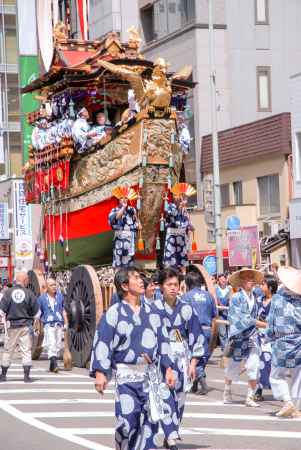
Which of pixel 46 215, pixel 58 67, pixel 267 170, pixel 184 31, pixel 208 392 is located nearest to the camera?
pixel 208 392

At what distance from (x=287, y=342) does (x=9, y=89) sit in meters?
41.5

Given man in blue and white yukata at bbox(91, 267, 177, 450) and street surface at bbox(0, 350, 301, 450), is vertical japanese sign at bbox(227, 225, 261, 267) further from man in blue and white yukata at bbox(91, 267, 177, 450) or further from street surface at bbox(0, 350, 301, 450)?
man in blue and white yukata at bbox(91, 267, 177, 450)

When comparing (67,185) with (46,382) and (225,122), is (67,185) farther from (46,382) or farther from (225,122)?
(225,122)

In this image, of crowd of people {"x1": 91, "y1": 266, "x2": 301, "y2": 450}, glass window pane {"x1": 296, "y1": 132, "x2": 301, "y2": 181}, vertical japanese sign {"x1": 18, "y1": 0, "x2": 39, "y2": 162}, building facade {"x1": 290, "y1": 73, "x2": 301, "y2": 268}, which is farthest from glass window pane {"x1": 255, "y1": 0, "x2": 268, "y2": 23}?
crowd of people {"x1": 91, "y1": 266, "x2": 301, "y2": 450}

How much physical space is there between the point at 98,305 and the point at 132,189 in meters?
1.87

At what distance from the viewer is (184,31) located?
1529 inches

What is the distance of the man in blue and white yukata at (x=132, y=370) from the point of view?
28.4ft

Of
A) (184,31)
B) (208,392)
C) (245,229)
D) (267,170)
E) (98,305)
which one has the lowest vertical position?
(208,392)

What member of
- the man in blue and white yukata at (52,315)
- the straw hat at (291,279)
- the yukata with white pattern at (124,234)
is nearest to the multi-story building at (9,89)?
the man in blue and white yukata at (52,315)

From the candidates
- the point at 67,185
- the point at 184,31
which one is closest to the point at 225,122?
the point at 184,31

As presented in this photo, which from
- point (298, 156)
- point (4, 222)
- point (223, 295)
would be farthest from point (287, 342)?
point (4, 222)

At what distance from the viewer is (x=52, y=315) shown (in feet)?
62.8

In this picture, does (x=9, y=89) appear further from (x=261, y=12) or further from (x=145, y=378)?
(x=145, y=378)

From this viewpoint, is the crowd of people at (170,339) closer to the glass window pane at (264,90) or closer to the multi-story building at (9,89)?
the glass window pane at (264,90)
